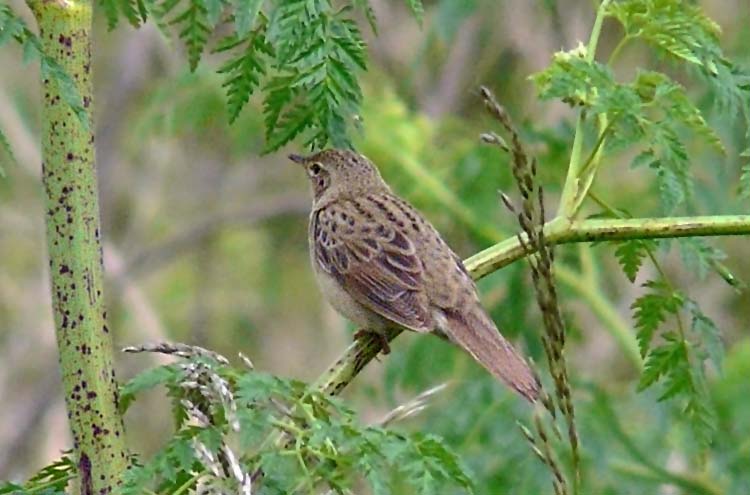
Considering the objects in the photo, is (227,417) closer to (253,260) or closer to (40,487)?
(40,487)

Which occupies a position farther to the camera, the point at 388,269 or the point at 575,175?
the point at 388,269

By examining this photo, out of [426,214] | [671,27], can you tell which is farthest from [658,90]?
[426,214]

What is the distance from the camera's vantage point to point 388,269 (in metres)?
4.23

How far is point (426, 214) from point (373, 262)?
1.21 metres

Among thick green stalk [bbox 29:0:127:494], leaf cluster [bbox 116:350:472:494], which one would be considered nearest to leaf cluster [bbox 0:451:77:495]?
thick green stalk [bbox 29:0:127:494]

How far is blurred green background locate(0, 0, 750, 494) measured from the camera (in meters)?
4.95

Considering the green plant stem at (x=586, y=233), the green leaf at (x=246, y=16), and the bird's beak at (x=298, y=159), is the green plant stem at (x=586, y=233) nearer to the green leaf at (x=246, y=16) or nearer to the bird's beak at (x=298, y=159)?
the green leaf at (x=246, y=16)

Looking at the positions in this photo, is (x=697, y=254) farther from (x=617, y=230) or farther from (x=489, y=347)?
(x=489, y=347)

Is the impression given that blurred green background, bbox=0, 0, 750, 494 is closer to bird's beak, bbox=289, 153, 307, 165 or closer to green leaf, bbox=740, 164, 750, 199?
bird's beak, bbox=289, 153, 307, 165

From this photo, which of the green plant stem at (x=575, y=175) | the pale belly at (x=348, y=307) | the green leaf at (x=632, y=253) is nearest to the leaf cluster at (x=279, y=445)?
the green plant stem at (x=575, y=175)

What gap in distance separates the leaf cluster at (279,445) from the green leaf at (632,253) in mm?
809

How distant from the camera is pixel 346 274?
4320mm

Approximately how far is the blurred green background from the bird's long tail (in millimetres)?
532

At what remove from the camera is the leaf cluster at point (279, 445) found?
2174mm
